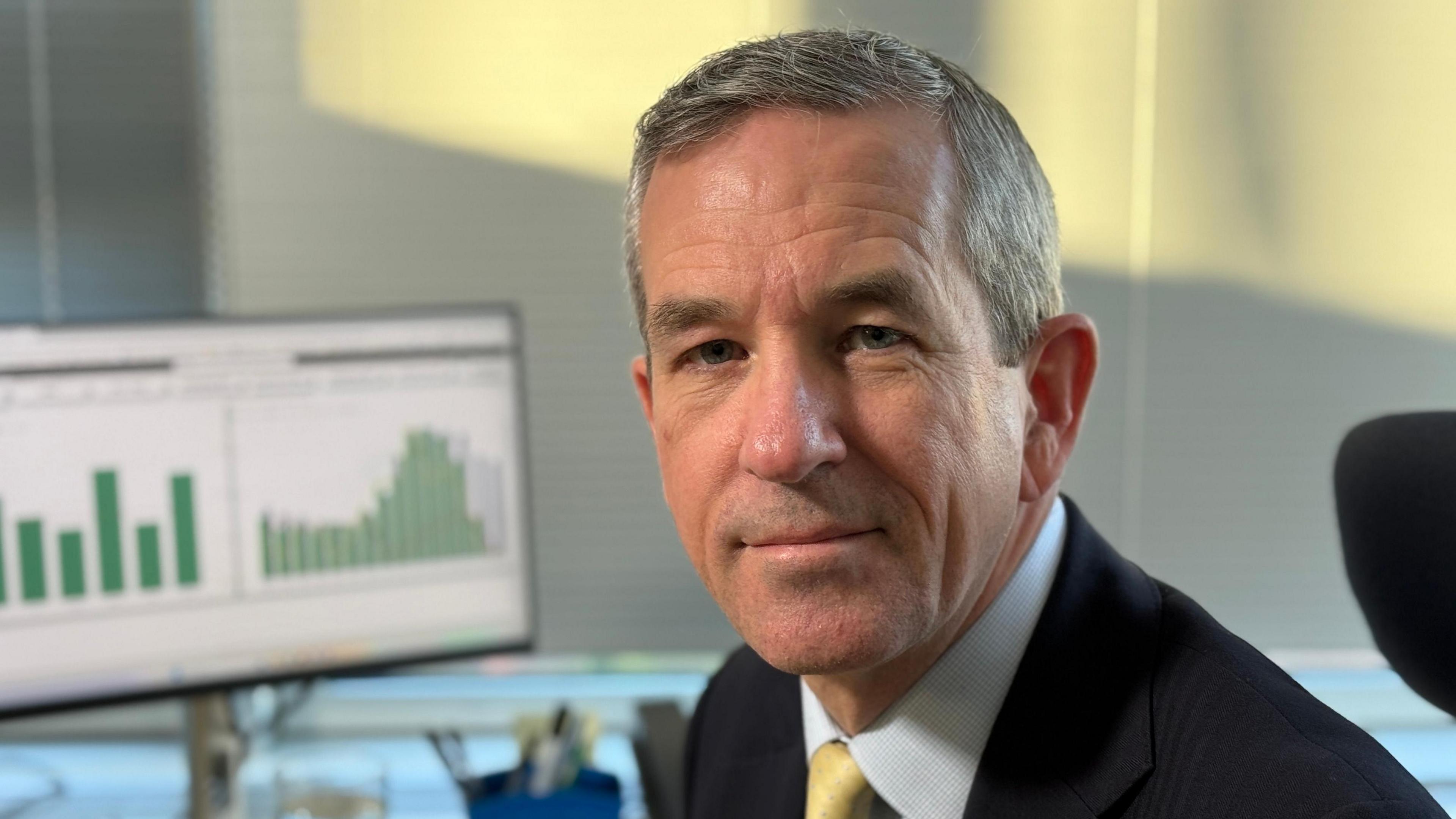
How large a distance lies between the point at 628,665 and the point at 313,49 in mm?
1271

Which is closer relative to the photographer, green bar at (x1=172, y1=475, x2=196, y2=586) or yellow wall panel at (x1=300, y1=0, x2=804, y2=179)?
green bar at (x1=172, y1=475, x2=196, y2=586)

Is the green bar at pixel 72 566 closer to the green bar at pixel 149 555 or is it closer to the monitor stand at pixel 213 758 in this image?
the green bar at pixel 149 555

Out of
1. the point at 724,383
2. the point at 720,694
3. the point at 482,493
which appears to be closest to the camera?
the point at 724,383

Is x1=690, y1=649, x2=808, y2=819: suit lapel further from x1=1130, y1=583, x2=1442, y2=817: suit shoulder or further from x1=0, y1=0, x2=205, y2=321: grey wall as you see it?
x1=0, y1=0, x2=205, y2=321: grey wall

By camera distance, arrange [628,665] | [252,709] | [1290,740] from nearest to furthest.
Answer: [1290,740]
[252,709]
[628,665]

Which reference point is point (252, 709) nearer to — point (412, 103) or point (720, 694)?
point (720, 694)

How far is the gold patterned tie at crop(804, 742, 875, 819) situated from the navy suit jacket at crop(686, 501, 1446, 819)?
0.38ft

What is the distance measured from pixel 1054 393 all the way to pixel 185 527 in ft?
4.01

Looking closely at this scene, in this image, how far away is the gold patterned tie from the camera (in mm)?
1010

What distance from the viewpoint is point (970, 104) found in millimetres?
959

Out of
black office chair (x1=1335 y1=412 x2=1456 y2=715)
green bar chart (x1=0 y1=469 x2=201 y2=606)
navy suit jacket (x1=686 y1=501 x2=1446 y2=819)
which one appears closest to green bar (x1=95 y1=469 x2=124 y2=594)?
green bar chart (x1=0 y1=469 x2=201 y2=606)

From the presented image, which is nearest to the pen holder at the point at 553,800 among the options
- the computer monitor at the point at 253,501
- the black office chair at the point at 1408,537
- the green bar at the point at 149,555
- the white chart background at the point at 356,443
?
the computer monitor at the point at 253,501

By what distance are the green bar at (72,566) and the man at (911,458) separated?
98 centimetres

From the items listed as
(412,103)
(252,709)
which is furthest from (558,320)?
(252,709)
